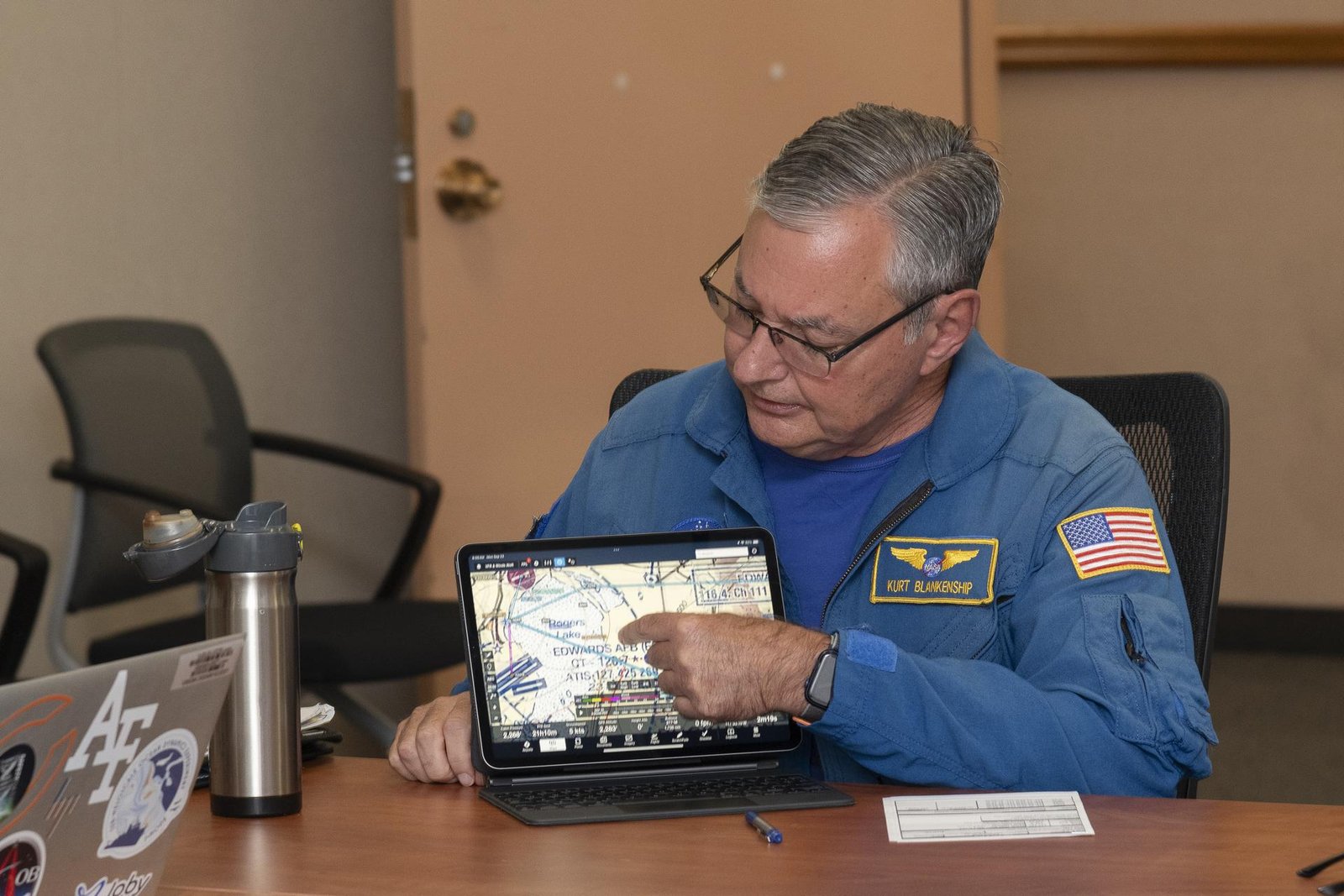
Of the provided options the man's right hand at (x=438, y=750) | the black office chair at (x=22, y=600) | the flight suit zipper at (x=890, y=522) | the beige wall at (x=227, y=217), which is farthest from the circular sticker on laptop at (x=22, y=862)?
the beige wall at (x=227, y=217)

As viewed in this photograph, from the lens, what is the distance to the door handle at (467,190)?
298 centimetres

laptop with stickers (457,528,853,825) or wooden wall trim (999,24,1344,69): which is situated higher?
wooden wall trim (999,24,1344,69)

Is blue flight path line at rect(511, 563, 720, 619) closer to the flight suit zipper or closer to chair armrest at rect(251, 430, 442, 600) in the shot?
the flight suit zipper

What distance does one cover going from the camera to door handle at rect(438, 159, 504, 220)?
298 cm

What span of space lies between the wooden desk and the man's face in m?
0.44

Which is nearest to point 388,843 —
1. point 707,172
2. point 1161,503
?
point 1161,503

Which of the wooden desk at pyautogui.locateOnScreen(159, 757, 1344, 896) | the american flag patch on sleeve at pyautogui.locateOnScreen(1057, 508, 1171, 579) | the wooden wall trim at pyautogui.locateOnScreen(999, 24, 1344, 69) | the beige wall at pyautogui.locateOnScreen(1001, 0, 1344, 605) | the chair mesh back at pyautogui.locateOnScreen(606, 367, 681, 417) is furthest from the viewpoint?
the beige wall at pyautogui.locateOnScreen(1001, 0, 1344, 605)

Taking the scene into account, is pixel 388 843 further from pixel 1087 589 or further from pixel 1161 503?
pixel 1161 503

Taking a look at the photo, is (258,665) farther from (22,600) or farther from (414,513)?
(414,513)

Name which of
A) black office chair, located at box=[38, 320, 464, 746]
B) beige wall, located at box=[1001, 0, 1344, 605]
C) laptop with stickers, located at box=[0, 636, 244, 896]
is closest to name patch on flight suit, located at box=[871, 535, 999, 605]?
laptop with stickers, located at box=[0, 636, 244, 896]

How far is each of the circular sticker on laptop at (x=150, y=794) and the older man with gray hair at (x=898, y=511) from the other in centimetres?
31

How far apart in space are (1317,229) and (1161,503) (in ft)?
8.67

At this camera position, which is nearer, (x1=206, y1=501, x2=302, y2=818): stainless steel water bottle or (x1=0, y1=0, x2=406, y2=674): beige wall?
(x1=206, y1=501, x2=302, y2=818): stainless steel water bottle

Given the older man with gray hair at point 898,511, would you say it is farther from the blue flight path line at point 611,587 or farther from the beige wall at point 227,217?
the beige wall at point 227,217
